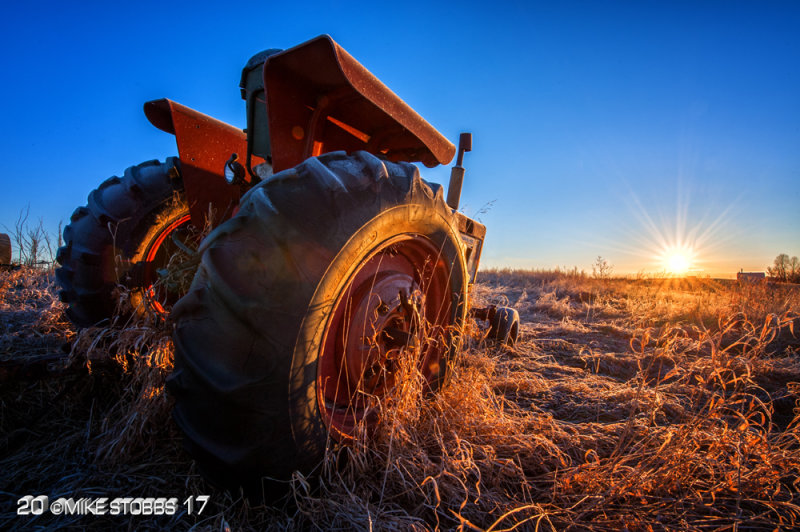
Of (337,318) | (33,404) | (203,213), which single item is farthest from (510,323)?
(33,404)

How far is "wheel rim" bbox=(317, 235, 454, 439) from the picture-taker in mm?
1145

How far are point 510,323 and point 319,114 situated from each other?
2316mm

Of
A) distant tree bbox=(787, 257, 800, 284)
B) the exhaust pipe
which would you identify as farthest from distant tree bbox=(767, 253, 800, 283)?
the exhaust pipe

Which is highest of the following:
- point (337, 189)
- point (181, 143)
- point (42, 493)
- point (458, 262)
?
point (181, 143)

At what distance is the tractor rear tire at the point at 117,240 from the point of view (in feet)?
6.03

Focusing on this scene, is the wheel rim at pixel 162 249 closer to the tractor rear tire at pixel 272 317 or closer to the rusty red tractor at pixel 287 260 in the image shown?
the rusty red tractor at pixel 287 260

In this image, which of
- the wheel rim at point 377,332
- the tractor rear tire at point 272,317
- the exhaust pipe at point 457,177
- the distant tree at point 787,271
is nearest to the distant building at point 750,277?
the distant tree at point 787,271

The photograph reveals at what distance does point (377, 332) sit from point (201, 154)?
1428 mm

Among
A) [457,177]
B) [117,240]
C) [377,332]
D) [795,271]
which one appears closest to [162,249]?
[117,240]

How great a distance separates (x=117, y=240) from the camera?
1.83 metres

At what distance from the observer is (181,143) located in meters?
1.64

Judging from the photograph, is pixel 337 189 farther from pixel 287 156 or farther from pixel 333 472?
pixel 333 472

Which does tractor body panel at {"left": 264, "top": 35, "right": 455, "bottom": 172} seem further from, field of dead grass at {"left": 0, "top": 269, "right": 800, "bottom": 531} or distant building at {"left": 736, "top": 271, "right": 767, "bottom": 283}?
distant building at {"left": 736, "top": 271, "right": 767, "bottom": 283}

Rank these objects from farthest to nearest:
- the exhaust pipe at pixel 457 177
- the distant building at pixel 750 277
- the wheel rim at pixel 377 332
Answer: the distant building at pixel 750 277 < the exhaust pipe at pixel 457 177 < the wheel rim at pixel 377 332
